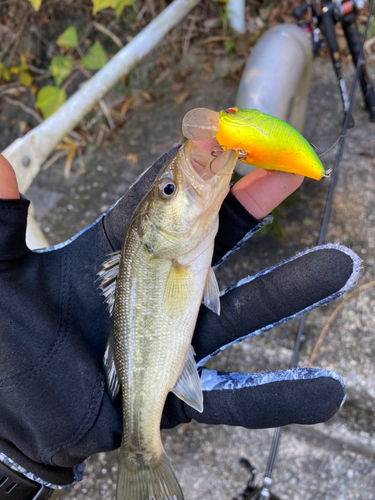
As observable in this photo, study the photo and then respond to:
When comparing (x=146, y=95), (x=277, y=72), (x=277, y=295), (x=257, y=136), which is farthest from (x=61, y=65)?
(x=277, y=295)

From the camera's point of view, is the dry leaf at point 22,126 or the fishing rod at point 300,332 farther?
the dry leaf at point 22,126

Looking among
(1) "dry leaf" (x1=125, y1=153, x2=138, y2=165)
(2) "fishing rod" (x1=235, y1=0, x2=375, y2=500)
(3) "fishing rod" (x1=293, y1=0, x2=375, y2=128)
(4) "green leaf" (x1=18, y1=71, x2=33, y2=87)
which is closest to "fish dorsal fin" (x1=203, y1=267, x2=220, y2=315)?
(2) "fishing rod" (x1=235, y1=0, x2=375, y2=500)

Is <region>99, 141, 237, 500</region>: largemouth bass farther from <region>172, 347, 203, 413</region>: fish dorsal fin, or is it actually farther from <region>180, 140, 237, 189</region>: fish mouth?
<region>180, 140, 237, 189</region>: fish mouth

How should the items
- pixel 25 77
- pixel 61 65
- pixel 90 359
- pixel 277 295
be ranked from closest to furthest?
pixel 277 295, pixel 90 359, pixel 61 65, pixel 25 77

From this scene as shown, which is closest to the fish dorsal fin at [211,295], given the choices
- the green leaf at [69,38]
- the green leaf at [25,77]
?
the green leaf at [69,38]

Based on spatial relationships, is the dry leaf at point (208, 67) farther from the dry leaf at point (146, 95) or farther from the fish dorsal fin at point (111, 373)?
the fish dorsal fin at point (111, 373)

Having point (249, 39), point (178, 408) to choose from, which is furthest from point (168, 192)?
point (249, 39)

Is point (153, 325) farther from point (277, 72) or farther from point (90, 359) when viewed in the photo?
point (277, 72)
